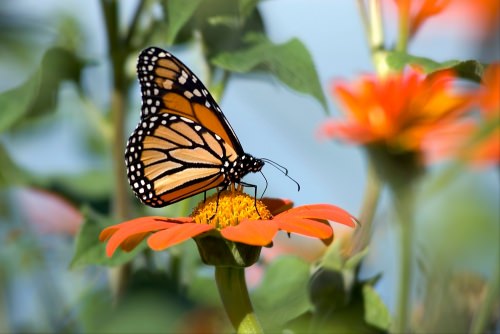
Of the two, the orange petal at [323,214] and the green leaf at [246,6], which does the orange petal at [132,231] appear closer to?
the orange petal at [323,214]

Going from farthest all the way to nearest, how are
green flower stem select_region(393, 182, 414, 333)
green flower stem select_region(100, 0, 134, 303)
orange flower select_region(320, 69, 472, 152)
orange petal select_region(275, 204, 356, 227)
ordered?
green flower stem select_region(100, 0, 134, 303), orange flower select_region(320, 69, 472, 152), orange petal select_region(275, 204, 356, 227), green flower stem select_region(393, 182, 414, 333)

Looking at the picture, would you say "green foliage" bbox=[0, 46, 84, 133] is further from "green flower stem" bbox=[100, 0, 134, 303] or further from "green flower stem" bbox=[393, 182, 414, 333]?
"green flower stem" bbox=[393, 182, 414, 333]

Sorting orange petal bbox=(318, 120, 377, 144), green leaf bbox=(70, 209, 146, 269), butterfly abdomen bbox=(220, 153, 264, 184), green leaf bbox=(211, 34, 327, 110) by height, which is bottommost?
green leaf bbox=(70, 209, 146, 269)

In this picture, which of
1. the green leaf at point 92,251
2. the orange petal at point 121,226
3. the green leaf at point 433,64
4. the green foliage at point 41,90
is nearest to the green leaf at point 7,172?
the green foliage at point 41,90

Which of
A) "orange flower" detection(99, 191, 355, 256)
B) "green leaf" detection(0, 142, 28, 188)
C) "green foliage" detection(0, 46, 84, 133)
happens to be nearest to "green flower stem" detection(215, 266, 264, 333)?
"orange flower" detection(99, 191, 355, 256)

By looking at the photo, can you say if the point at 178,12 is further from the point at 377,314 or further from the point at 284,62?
the point at 377,314

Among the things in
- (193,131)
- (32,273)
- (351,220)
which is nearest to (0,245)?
(32,273)
